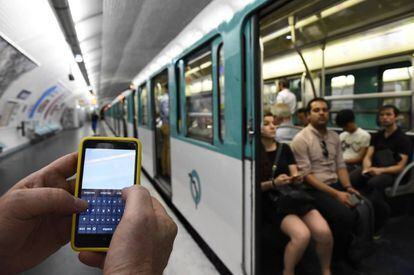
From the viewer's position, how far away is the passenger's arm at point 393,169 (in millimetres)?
3609

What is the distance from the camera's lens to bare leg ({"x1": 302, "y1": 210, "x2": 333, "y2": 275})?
2562 millimetres

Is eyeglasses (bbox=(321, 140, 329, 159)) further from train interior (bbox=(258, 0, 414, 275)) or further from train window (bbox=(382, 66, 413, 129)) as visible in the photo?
train window (bbox=(382, 66, 413, 129))

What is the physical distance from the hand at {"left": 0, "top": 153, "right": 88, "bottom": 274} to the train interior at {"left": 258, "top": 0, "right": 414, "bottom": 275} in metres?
2.15

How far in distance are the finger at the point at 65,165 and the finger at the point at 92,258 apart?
0.23 m

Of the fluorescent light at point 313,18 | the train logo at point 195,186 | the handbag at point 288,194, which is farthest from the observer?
the fluorescent light at point 313,18

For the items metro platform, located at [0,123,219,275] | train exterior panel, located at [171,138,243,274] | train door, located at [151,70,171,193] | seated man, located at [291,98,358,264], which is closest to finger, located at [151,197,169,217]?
metro platform, located at [0,123,219,275]

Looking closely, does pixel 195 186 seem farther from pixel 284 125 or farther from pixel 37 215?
pixel 37 215

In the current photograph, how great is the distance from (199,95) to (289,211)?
1.47m

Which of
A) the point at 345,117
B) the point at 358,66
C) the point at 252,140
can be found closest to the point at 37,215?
the point at 252,140

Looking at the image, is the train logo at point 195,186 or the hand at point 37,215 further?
the train logo at point 195,186

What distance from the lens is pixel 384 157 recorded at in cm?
376

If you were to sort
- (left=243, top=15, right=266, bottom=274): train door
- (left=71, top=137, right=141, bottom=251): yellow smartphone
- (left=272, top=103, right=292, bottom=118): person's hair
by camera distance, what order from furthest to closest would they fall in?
(left=272, top=103, right=292, bottom=118): person's hair < (left=243, top=15, right=266, bottom=274): train door < (left=71, top=137, right=141, bottom=251): yellow smartphone

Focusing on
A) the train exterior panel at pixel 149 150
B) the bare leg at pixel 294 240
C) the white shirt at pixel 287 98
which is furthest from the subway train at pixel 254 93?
the bare leg at pixel 294 240

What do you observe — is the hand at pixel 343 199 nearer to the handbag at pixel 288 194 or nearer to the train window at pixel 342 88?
the handbag at pixel 288 194
